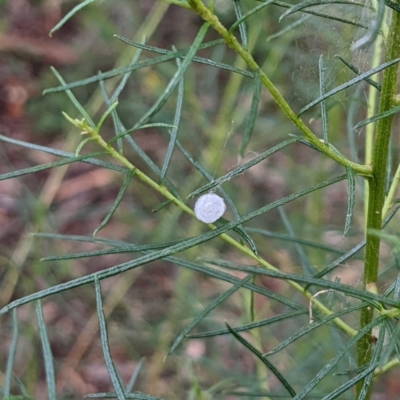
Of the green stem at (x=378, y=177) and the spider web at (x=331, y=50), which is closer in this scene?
the green stem at (x=378, y=177)

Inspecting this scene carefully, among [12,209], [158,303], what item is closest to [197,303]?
[158,303]

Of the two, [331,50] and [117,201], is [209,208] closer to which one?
[117,201]

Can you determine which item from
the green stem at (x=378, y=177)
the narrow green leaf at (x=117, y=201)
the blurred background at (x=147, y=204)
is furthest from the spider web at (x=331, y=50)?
the blurred background at (x=147, y=204)

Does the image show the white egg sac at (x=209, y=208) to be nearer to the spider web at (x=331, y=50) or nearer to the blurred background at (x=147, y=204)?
the spider web at (x=331, y=50)

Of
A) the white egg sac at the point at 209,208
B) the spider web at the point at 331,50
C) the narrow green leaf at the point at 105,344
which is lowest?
the narrow green leaf at the point at 105,344

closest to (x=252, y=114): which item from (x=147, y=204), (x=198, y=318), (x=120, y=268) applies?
(x=120, y=268)

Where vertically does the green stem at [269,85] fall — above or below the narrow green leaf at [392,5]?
below
